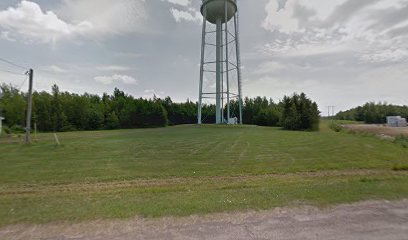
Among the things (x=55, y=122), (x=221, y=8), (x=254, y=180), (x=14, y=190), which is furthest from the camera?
(x=55, y=122)

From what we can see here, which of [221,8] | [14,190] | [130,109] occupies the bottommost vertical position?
[14,190]

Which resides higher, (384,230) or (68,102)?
(68,102)

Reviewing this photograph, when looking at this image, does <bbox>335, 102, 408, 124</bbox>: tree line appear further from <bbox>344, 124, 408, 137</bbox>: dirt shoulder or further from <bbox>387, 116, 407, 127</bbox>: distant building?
<bbox>344, 124, 408, 137</bbox>: dirt shoulder

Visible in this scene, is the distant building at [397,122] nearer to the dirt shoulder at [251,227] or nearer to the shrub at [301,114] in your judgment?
the shrub at [301,114]

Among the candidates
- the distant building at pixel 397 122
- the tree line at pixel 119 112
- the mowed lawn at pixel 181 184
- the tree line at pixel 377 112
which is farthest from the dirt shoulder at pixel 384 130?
the tree line at pixel 377 112

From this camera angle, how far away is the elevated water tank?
4194 centimetres

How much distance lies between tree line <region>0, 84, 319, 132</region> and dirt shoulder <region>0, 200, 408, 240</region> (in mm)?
36801

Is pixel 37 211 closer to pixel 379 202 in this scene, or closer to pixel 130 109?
pixel 379 202

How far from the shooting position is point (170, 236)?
13.0 ft

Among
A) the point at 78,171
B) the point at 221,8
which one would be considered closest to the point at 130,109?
the point at 221,8

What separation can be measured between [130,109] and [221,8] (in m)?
33.3

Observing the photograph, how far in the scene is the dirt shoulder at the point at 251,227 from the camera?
13.0 ft

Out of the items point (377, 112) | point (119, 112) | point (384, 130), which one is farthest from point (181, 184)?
point (377, 112)

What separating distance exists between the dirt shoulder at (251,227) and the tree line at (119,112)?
3680 cm
